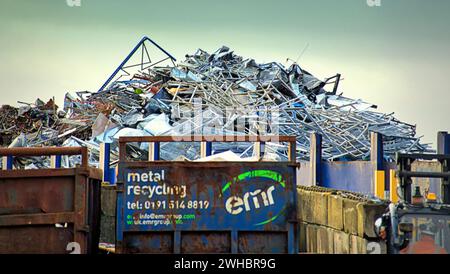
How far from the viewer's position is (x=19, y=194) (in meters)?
8.09

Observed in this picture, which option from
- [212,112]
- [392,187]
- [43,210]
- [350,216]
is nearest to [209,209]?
[43,210]

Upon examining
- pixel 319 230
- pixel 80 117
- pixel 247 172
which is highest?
pixel 80 117

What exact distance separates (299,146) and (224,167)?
12.8 metres

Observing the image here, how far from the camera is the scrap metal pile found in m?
21.6

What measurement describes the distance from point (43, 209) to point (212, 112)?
14.4m

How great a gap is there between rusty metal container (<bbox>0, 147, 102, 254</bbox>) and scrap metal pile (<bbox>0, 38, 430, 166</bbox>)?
10.6 metres

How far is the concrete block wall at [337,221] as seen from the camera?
9164 mm

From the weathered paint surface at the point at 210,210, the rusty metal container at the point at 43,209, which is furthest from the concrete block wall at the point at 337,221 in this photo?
the rusty metal container at the point at 43,209

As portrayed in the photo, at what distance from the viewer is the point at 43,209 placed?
8.11 meters

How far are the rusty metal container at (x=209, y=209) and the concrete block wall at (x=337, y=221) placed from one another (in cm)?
123

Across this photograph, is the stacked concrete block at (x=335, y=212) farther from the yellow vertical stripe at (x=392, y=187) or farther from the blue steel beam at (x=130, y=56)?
the blue steel beam at (x=130, y=56)

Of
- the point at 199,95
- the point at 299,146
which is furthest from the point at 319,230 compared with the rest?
the point at 199,95
